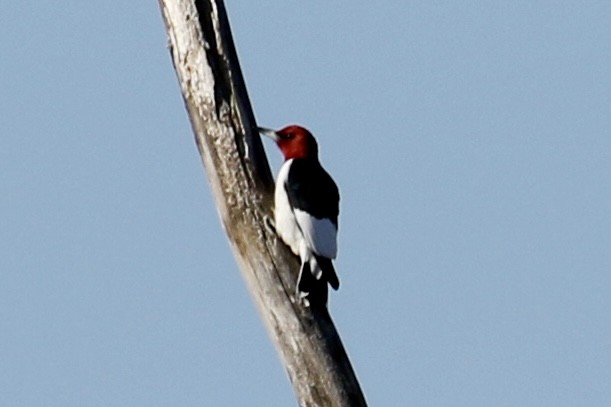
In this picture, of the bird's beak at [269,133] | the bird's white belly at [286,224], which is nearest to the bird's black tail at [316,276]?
the bird's white belly at [286,224]

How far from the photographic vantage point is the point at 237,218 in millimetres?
9117

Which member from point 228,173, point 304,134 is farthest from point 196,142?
point 304,134

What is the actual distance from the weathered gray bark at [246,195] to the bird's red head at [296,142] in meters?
0.73

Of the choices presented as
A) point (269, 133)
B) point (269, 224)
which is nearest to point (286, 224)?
point (269, 224)

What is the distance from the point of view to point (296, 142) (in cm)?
998

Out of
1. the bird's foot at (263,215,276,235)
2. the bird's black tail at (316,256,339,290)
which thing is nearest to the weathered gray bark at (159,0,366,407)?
the bird's foot at (263,215,276,235)

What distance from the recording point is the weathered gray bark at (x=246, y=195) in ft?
29.3

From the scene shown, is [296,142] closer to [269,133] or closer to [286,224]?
[269,133]

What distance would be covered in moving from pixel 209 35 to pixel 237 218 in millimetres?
1058

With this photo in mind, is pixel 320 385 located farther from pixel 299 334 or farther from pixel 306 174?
pixel 306 174

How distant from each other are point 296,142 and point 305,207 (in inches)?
30.4

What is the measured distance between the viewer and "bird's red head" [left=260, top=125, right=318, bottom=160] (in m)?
9.94

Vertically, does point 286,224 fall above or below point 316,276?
above

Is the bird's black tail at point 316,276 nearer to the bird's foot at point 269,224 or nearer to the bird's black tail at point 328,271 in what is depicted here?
the bird's black tail at point 328,271
